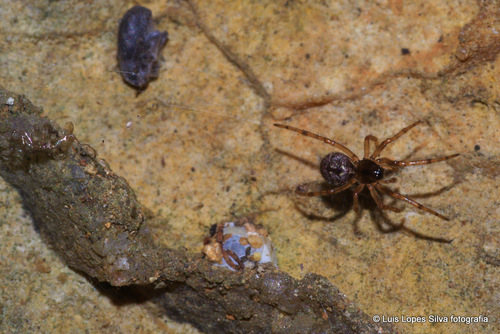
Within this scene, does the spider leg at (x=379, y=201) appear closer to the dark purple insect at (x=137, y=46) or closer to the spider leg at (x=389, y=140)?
the spider leg at (x=389, y=140)

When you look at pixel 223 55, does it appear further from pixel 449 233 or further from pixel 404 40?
pixel 449 233

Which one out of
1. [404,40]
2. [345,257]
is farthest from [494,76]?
[345,257]

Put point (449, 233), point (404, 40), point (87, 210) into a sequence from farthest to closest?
point (404, 40) → point (449, 233) → point (87, 210)

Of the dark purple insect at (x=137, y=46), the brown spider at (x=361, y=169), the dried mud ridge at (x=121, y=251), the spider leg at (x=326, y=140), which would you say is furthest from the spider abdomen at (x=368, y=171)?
the dark purple insect at (x=137, y=46)

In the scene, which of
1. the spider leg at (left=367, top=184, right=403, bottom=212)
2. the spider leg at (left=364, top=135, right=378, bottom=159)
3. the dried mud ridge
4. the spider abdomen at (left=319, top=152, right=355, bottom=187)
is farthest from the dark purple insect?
the spider leg at (left=367, top=184, right=403, bottom=212)

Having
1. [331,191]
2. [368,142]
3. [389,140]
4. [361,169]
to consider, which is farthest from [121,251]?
[389,140]

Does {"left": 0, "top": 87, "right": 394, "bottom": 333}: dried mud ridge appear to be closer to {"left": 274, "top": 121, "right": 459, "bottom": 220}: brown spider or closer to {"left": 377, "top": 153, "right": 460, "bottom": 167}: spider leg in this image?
{"left": 274, "top": 121, "right": 459, "bottom": 220}: brown spider

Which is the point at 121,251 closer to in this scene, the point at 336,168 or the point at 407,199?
the point at 336,168
